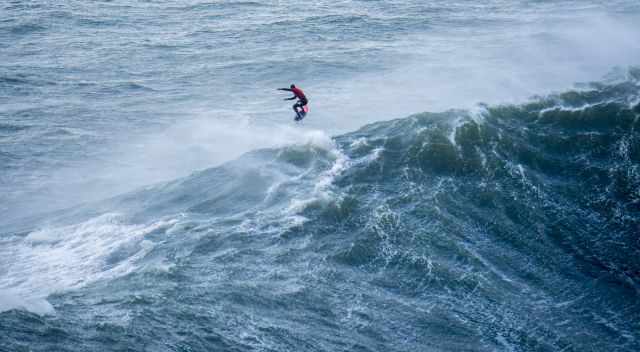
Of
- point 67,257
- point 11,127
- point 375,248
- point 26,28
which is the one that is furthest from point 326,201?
point 26,28

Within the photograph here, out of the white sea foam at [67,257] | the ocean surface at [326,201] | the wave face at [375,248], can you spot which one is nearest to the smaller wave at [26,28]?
the ocean surface at [326,201]

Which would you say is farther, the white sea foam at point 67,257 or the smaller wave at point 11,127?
the smaller wave at point 11,127

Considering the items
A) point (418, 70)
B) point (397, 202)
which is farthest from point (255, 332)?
point (418, 70)

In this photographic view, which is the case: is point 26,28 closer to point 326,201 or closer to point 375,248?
point 326,201

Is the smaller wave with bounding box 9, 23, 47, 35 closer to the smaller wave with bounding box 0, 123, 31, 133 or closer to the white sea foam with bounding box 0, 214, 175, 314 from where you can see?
the smaller wave with bounding box 0, 123, 31, 133

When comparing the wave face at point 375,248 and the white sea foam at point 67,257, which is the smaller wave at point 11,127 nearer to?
the wave face at point 375,248

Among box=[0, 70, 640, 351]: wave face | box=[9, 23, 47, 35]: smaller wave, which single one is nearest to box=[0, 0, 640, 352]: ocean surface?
box=[0, 70, 640, 351]: wave face

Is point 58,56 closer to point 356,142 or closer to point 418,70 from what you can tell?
point 418,70
